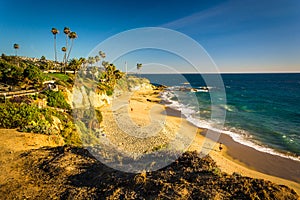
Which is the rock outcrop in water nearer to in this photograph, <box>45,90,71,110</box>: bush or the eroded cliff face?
<box>45,90,71,110</box>: bush

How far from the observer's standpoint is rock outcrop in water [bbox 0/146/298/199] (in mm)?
4418

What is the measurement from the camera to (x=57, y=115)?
14.7m

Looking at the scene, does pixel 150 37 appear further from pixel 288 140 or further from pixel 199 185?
pixel 288 140

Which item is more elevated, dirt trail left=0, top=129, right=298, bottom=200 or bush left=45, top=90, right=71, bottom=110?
bush left=45, top=90, right=71, bottom=110

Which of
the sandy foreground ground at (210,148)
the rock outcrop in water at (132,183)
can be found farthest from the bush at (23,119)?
the sandy foreground ground at (210,148)

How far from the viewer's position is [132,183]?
5.12 meters

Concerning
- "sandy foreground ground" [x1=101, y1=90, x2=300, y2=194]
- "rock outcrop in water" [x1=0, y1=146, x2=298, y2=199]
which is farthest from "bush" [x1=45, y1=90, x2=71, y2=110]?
"rock outcrop in water" [x1=0, y1=146, x2=298, y2=199]

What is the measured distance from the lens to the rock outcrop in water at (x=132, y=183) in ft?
14.5

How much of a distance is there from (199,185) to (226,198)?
78cm

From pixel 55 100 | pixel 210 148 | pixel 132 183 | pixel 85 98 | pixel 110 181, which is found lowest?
pixel 210 148

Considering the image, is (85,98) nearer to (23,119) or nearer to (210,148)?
(23,119)

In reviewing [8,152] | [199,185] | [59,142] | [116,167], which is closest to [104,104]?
[59,142]

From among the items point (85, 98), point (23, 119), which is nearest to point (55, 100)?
point (85, 98)

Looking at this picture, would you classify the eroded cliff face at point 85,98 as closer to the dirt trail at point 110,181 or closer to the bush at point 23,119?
the bush at point 23,119
